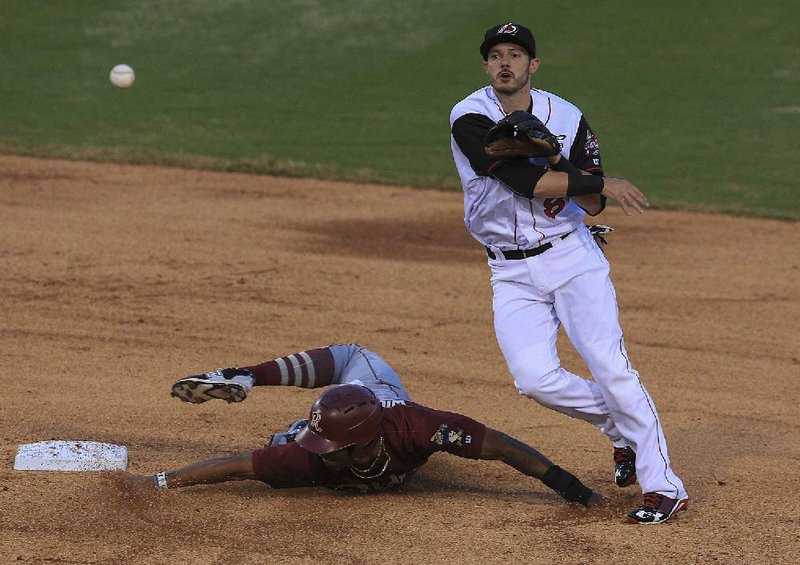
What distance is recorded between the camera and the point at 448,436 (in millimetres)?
6117

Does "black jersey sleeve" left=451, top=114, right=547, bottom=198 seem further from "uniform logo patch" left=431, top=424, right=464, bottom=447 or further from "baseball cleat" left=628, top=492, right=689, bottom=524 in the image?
"baseball cleat" left=628, top=492, right=689, bottom=524

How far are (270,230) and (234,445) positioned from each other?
5.89 metres

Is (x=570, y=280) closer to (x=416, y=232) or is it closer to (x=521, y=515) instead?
(x=521, y=515)

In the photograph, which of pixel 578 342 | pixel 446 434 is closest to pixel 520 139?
pixel 578 342

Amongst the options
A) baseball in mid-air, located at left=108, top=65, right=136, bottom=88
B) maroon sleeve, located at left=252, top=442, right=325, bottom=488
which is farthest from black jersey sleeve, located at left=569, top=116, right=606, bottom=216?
baseball in mid-air, located at left=108, top=65, right=136, bottom=88

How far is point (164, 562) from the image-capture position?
548 centimetres

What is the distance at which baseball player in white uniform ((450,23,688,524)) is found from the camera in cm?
600

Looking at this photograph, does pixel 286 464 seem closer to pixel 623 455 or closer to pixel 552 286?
pixel 552 286

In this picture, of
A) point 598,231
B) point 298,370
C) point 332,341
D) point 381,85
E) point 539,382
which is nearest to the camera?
point 539,382

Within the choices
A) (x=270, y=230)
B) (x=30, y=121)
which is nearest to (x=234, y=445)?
(x=270, y=230)

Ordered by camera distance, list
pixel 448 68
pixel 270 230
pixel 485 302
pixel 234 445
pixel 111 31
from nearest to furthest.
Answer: pixel 234 445 → pixel 485 302 → pixel 270 230 → pixel 448 68 → pixel 111 31

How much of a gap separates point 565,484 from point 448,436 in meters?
0.60

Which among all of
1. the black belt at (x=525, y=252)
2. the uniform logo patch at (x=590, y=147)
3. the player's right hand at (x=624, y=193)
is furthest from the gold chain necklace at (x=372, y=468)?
the uniform logo patch at (x=590, y=147)

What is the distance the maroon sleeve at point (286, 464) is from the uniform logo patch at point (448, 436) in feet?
1.88
